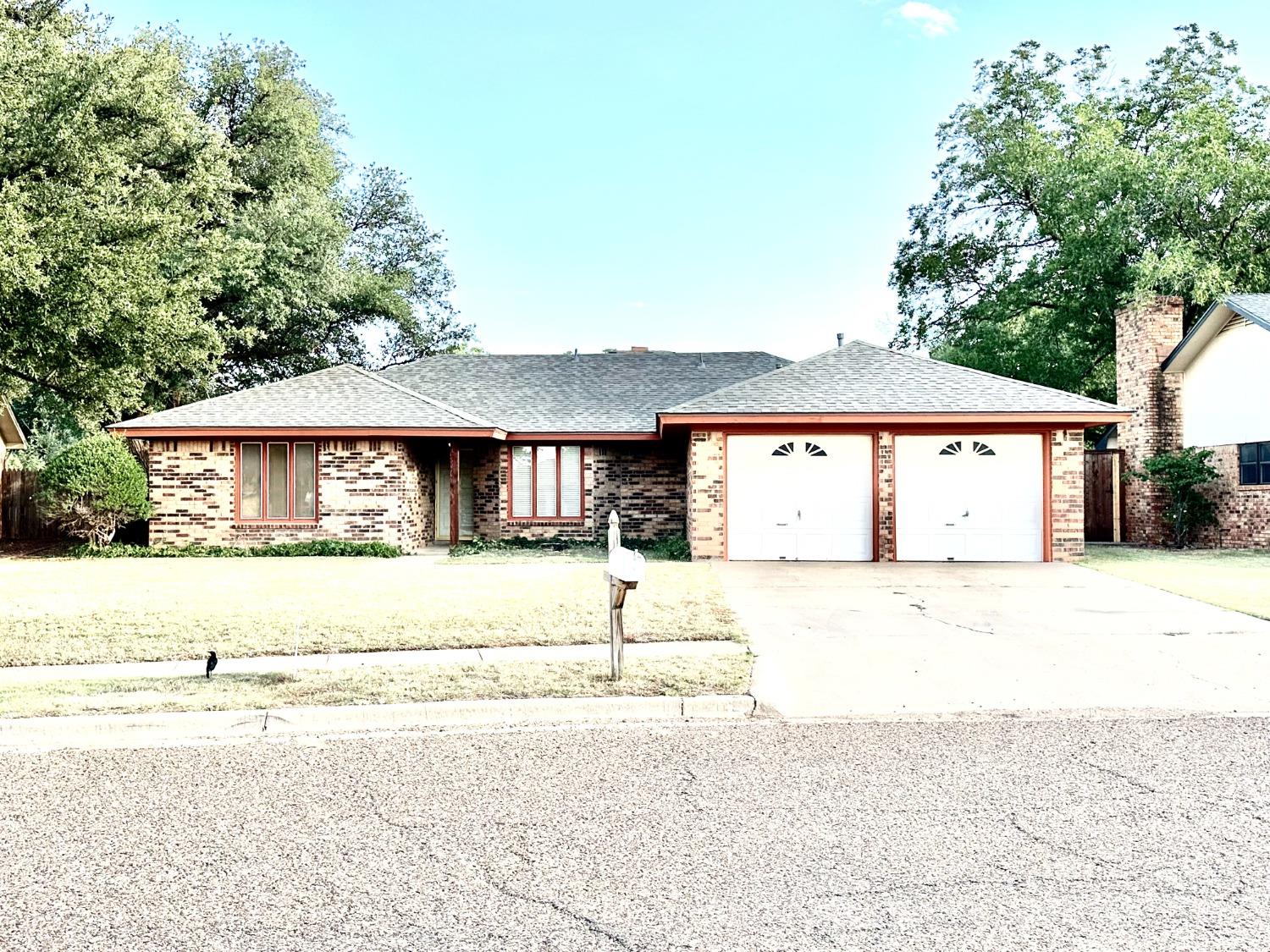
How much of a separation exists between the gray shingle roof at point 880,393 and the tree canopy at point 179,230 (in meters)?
12.6

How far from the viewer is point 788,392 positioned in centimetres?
1725

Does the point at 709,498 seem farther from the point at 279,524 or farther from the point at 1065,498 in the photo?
the point at 279,524

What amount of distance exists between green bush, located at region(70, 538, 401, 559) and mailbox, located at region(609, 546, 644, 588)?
39.8 ft

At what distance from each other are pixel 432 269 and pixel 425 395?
12078 millimetres

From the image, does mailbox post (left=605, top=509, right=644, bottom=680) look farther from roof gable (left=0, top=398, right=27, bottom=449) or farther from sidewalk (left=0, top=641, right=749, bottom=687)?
roof gable (left=0, top=398, right=27, bottom=449)

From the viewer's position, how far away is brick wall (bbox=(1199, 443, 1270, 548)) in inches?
758

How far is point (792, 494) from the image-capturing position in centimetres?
1698

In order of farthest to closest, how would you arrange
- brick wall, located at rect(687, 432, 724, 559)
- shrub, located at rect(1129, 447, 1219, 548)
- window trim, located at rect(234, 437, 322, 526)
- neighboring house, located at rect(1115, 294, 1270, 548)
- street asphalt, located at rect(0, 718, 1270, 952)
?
shrub, located at rect(1129, 447, 1219, 548)
neighboring house, located at rect(1115, 294, 1270, 548)
window trim, located at rect(234, 437, 322, 526)
brick wall, located at rect(687, 432, 724, 559)
street asphalt, located at rect(0, 718, 1270, 952)

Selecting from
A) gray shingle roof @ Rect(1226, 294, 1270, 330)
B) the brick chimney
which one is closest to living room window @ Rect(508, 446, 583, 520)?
the brick chimney

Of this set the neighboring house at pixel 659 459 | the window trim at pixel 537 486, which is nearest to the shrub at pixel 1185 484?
the neighboring house at pixel 659 459

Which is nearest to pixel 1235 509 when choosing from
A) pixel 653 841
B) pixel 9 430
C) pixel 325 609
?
pixel 325 609

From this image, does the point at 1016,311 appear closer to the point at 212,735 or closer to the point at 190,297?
the point at 190,297

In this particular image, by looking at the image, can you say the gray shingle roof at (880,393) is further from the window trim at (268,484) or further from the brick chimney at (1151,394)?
the window trim at (268,484)

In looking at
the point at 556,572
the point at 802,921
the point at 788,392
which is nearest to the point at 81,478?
the point at 556,572
